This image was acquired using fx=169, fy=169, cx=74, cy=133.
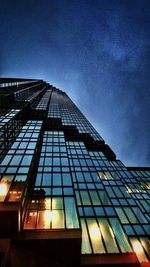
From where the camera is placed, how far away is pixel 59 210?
691 inches

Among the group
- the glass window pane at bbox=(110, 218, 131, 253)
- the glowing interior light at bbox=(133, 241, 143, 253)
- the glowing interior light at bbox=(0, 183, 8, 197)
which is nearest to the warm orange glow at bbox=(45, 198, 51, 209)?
the glowing interior light at bbox=(0, 183, 8, 197)

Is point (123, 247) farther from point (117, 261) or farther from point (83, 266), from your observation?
point (83, 266)

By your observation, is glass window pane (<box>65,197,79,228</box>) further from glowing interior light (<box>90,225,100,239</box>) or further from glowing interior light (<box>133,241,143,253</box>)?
glowing interior light (<box>133,241,143,253</box>)

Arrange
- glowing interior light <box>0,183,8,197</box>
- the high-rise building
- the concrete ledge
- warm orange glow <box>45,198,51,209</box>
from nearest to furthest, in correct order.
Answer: the high-rise building
the concrete ledge
glowing interior light <box>0,183,8,197</box>
warm orange glow <box>45,198,51,209</box>

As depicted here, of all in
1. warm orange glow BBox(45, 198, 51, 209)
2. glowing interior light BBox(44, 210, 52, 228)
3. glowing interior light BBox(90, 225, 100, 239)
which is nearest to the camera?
glowing interior light BBox(44, 210, 52, 228)

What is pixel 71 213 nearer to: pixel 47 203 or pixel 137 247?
pixel 47 203

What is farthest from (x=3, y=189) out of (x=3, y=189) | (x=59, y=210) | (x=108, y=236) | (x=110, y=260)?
(x=108, y=236)

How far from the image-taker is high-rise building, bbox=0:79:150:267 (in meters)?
13.7

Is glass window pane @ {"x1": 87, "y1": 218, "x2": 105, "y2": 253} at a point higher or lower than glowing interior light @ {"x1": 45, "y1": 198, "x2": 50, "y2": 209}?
lower

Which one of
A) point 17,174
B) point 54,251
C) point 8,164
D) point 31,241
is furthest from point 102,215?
point 8,164

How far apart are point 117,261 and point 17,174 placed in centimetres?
1240

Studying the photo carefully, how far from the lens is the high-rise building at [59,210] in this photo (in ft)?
45.0

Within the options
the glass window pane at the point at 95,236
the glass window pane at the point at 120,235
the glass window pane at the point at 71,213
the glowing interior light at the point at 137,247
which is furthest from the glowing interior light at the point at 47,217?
the glowing interior light at the point at 137,247

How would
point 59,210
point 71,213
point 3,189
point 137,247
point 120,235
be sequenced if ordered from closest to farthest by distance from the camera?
point 3,189
point 71,213
point 59,210
point 120,235
point 137,247
